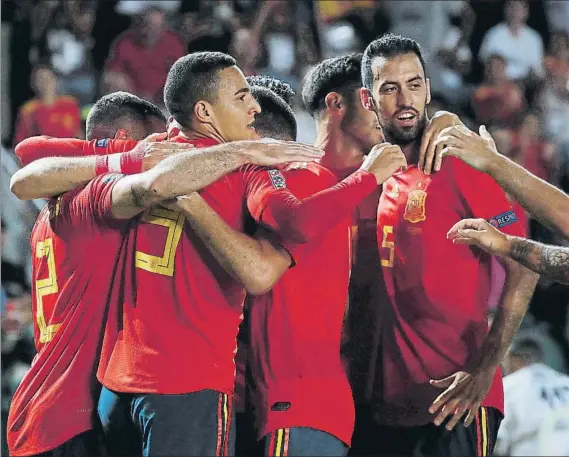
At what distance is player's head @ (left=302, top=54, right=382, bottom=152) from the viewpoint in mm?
A: 3861

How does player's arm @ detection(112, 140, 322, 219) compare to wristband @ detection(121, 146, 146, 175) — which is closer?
player's arm @ detection(112, 140, 322, 219)

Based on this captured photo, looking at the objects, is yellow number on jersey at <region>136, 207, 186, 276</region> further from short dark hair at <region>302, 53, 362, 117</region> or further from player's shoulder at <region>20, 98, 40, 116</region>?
player's shoulder at <region>20, 98, 40, 116</region>

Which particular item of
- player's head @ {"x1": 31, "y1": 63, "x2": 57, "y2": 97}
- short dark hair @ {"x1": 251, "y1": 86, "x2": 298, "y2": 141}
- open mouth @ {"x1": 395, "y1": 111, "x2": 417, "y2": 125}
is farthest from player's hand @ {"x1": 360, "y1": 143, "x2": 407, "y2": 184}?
player's head @ {"x1": 31, "y1": 63, "x2": 57, "y2": 97}

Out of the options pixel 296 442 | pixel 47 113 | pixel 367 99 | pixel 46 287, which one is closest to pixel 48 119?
pixel 47 113

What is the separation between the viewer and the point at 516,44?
779 centimetres

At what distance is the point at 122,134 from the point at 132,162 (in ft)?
1.33

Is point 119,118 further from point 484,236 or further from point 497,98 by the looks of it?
point 497,98

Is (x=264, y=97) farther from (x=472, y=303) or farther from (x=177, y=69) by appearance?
(x=472, y=303)

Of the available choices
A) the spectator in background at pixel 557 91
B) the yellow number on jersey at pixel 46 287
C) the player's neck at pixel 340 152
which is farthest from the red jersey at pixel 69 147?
the spectator in background at pixel 557 91

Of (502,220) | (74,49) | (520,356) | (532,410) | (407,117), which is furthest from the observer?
(74,49)

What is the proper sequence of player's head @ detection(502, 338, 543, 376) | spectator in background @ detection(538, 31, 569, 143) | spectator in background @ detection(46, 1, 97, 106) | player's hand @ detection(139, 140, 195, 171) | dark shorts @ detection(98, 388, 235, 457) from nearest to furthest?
dark shorts @ detection(98, 388, 235, 457), player's hand @ detection(139, 140, 195, 171), player's head @ detection(502, 338, 543, 376), spectator in background @ detection(46, 1, 97, 106), spectator in background @ detection(538, 31, 569, 143)

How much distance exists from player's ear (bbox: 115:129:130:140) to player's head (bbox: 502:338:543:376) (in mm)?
2795

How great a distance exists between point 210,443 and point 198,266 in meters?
0.56

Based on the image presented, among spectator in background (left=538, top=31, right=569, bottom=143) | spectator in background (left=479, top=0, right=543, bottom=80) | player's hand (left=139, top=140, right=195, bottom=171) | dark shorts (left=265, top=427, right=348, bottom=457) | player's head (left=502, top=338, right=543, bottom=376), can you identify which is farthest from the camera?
spectator in background (left=479, top=0, right=543, bottom=80)
